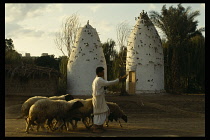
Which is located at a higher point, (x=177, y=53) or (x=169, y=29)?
(x=169, y=29)

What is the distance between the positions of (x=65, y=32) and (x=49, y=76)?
10569 millimetres

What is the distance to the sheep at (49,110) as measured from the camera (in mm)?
9086

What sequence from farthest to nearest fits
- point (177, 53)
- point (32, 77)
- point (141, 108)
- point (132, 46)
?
point (177, 53) < point (132, 46) < point (32, 77) < point (141, 108)

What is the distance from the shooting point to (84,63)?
2212cm

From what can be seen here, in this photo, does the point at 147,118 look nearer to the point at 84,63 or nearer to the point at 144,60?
the point at 84,63

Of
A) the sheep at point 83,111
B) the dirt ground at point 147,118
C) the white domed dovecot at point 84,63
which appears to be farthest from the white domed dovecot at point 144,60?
the sheep at point 83,111

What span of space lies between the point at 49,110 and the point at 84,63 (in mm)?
13050

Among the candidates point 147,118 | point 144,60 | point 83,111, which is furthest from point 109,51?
point 83,111

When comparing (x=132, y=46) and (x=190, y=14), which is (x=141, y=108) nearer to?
(x=132, y=46)

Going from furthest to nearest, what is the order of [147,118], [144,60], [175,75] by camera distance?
[175,75]
[144,60]
[147,118]

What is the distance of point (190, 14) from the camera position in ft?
80.7

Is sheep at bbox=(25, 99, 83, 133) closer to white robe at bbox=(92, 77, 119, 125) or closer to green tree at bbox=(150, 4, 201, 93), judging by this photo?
white robe at bbox=(92, 77, 119, 125)

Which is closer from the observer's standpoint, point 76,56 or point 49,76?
point 49,76
